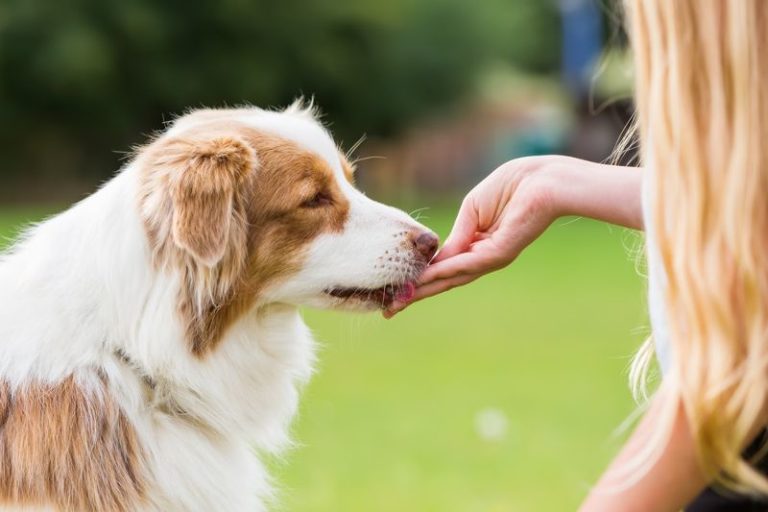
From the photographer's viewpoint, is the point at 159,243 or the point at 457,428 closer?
the point at 159,243

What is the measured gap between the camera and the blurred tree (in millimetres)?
28062

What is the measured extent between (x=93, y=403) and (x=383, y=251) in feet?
3.24

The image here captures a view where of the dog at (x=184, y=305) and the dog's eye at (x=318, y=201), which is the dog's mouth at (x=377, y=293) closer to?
the dog at (x=184, y=305)

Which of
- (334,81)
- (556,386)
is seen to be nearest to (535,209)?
(556,386)

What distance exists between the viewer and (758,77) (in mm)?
2160

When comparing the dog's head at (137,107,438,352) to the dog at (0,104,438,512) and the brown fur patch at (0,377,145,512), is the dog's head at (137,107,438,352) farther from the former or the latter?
the brown fur patch at (0,377,145,512)

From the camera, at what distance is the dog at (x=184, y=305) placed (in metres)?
3.35

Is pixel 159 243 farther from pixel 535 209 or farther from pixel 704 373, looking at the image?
pixel 704 373

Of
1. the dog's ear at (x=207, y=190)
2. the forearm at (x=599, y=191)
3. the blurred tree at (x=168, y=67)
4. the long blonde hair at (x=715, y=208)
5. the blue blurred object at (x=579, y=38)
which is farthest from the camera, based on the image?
the blue blurred object at (x=579, y=38)

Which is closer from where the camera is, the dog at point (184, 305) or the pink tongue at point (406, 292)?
the dog at point (184, 305)

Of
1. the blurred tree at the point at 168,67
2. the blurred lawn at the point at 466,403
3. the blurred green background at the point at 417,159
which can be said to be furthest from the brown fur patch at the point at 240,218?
the blurred tree at the point at 168,67

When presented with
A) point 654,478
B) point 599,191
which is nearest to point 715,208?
point 654,478

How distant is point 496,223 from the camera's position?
3.35 m

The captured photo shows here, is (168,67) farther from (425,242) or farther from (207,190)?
(207,190)
